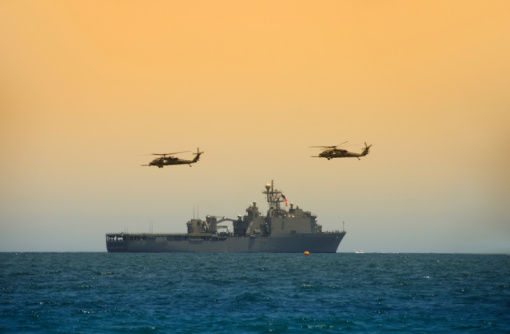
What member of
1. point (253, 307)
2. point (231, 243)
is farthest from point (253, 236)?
point (253, 307)

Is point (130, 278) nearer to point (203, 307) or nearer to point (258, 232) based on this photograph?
point (203, 307)

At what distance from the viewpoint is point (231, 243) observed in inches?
4998

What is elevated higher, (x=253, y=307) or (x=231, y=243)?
(x=231, y=243)

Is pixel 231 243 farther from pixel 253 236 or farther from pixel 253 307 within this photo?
pixel 253 307

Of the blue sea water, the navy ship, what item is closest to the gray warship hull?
the navy ship

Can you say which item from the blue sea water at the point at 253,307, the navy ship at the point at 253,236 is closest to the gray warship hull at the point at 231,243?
the navy ship at the point at 253,236

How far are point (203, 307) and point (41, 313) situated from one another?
317 inches

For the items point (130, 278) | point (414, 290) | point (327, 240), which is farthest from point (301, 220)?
point (414, 290)

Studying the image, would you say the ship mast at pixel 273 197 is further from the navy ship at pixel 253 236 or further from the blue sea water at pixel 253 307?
the blue sea water at pixel 253 307

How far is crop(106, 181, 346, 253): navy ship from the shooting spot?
411 ft

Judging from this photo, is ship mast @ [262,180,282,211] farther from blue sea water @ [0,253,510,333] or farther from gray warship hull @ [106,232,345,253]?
blue sea water @ [0,253,510,333]

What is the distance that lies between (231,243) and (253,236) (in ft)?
15.8

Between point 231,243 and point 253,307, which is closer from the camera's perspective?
point 253,307

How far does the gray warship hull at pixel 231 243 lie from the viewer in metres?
125
